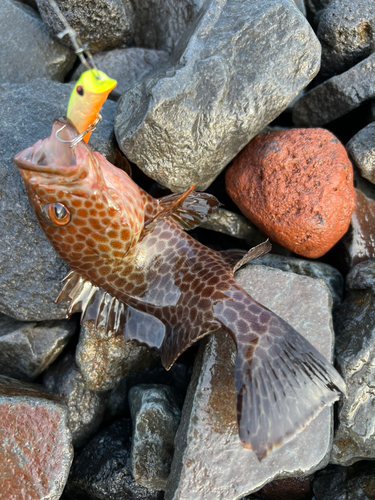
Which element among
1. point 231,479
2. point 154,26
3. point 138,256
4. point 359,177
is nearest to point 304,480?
point 231,479

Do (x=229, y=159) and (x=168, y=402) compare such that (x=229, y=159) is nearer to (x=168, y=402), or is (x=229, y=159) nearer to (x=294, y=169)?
(x=294, y=169)

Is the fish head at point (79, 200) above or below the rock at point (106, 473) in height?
above

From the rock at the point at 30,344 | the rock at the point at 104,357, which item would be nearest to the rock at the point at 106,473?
the rock at the point at 104,357

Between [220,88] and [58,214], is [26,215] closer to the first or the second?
[58,214]

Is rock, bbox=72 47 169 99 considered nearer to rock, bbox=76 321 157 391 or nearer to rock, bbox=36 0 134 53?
rock, bbox=36 0 134 53

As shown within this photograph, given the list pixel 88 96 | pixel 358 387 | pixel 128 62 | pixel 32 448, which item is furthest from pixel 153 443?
pixel 128 62

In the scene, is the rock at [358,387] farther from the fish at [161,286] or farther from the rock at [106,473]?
the rock at [106,473]
